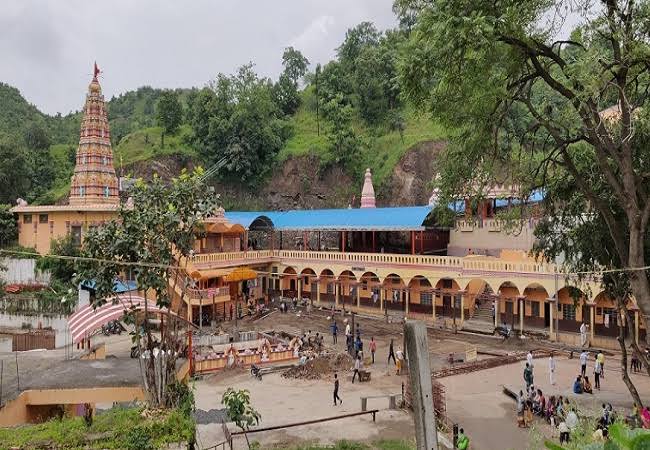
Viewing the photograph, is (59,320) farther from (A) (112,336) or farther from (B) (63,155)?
(B) (63,155)

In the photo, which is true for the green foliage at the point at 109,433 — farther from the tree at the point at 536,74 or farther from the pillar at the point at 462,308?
the pillar at the point at 462,308

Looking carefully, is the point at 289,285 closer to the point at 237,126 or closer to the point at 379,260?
the point at 379,260

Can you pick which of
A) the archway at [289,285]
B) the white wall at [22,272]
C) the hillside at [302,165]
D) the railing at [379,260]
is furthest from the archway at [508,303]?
the white wall at [22,272]

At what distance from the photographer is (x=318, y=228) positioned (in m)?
38.6

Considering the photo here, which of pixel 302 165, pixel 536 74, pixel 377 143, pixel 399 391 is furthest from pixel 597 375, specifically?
pixel 377 143

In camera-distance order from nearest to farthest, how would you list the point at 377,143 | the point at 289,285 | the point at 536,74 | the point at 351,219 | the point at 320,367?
the point at 536,74, the point at 320,367, the point at 351,219, the point at 289,285, the point at 377,143

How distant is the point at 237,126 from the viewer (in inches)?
2189

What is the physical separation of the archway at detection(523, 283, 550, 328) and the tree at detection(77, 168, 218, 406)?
2069 centimetres

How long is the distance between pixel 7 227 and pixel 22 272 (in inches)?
208

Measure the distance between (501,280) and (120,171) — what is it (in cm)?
4067

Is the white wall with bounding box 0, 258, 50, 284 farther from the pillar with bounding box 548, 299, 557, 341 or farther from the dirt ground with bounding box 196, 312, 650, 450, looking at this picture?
the pillar with bounding box 548, 299, 557, 341

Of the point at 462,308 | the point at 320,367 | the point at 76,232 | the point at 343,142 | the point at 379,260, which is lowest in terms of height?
the point at 320,367

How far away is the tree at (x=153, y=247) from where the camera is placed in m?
13.0

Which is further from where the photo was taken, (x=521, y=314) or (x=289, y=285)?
(x=289, y=285)
